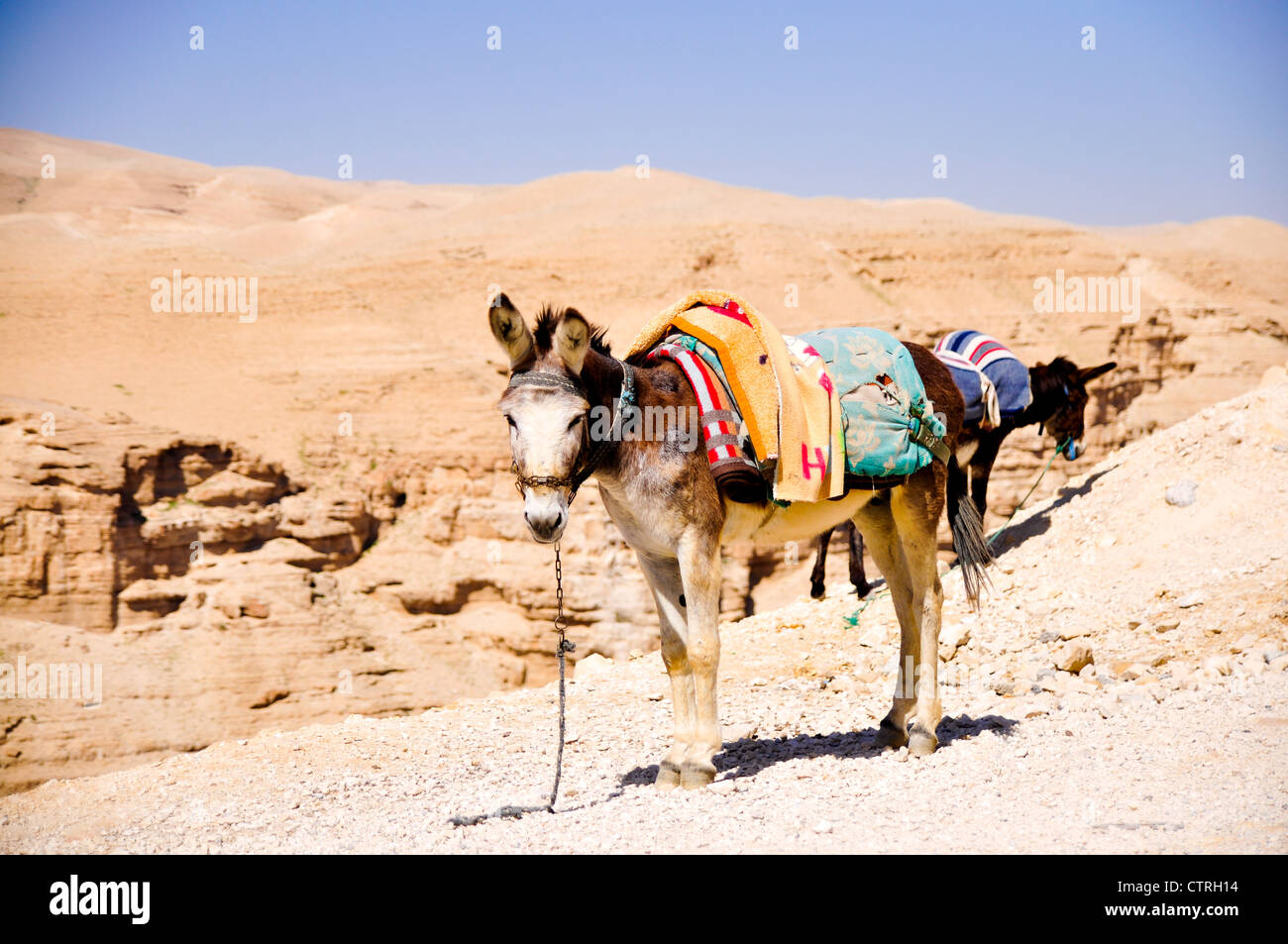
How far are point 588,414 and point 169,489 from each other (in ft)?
76.2

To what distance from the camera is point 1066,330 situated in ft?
106

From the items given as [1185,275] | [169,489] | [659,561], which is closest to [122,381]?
[169,489]

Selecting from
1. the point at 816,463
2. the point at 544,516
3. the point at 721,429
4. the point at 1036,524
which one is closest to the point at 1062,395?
the point at 1036,524

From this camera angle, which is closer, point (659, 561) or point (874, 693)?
point (659, 561)

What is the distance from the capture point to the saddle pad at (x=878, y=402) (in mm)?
7145

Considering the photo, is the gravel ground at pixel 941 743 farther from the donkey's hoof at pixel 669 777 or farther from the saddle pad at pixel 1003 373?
the saddle pad at pixel 1003 373

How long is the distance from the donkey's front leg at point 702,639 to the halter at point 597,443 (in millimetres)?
757

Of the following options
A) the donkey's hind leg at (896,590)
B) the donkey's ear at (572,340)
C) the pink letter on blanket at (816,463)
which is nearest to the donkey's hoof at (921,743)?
the donkey's hind leg at (896,590)

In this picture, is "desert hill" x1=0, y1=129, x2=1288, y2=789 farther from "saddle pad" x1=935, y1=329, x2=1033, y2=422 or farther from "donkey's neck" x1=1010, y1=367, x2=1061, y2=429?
"saddle pad" x1=935, y1=329, x2=1033, y2=422

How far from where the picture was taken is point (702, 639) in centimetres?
662

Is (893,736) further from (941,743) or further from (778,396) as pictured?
(778,396)

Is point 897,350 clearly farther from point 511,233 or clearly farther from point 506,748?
point 511,233

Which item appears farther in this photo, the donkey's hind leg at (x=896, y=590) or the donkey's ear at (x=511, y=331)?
the donkey's hind leg at (x=896, y=590)

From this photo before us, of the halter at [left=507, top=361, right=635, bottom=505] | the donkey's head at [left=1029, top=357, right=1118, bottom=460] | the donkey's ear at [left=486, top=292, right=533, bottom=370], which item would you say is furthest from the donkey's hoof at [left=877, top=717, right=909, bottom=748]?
the donkey's head at [left=1029, top=357, right=1118, bottom=460]
